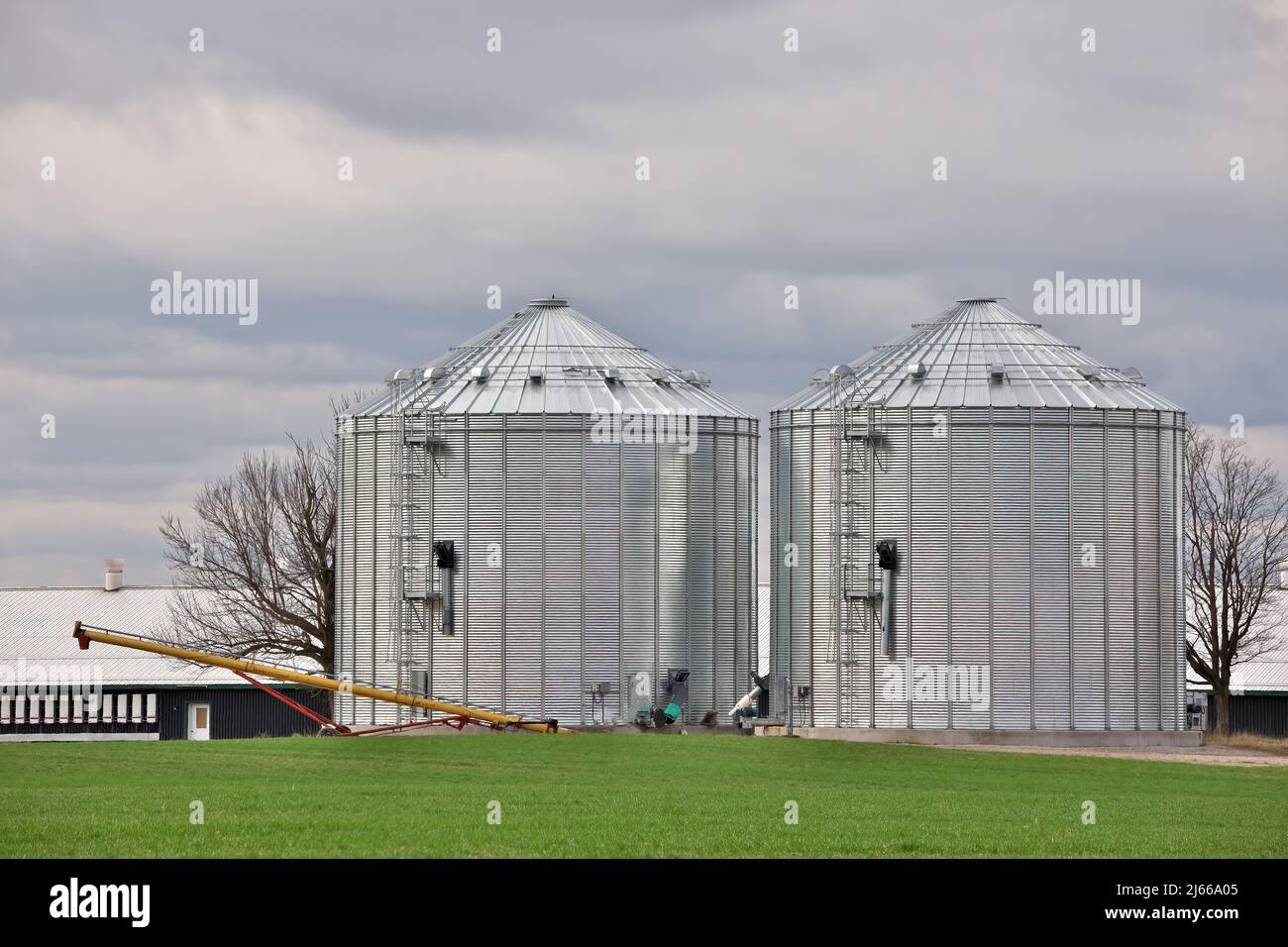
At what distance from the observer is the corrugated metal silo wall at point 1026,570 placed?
188ft

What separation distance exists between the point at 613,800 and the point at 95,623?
2524 inches

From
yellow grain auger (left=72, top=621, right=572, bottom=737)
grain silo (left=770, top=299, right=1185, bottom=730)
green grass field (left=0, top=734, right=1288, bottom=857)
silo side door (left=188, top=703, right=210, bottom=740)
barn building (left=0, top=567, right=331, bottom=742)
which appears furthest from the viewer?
Result: silo side door (left=188, top=703, right=210, bottom=740)

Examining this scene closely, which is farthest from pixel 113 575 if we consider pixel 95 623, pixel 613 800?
pixel 613 800

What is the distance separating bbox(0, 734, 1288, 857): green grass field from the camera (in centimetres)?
2752

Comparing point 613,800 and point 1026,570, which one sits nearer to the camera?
point 613,800

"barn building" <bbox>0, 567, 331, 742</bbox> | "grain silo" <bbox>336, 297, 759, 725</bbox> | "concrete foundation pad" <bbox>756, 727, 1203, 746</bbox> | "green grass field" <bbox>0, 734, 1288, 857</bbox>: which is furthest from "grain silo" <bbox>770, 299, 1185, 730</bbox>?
"barn building" <bbox>0, 567, 331, 742</bbox>

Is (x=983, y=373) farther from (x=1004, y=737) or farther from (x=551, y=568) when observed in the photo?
(x=551, y=568)

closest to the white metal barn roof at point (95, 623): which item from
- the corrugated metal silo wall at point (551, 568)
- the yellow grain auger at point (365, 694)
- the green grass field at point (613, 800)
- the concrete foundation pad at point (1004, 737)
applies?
the corrugated metal silo wall at point (551, 568)

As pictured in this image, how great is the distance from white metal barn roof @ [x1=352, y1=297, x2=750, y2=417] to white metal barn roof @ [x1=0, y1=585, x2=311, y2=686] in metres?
23.0

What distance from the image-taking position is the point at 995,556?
5719cm

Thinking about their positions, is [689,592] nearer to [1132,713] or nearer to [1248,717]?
[1132,713]

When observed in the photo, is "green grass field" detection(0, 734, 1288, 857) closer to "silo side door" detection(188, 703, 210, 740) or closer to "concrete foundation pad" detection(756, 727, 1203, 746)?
"concrete foundation pad" detection(756, 727, 1203, 746)

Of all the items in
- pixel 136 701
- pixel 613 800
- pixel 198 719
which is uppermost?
pixel 613 800

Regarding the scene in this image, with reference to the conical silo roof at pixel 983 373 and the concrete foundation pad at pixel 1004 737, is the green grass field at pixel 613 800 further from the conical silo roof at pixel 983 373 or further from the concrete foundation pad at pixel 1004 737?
the conical silo roof at pixel 983 373
